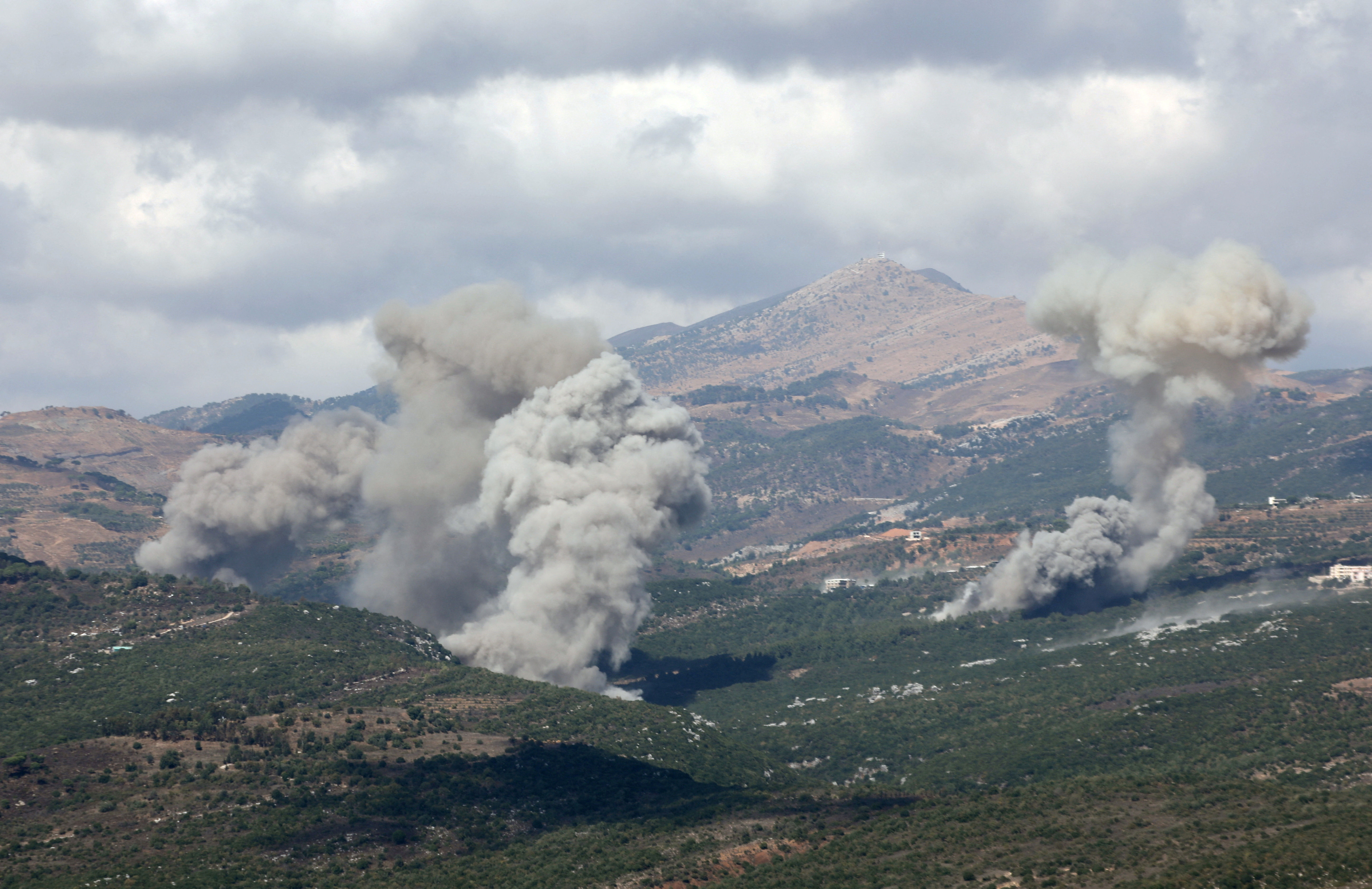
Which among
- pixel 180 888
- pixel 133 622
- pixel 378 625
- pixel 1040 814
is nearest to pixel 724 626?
pixel 378 625

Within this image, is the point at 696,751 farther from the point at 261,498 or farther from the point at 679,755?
the point at 261,498

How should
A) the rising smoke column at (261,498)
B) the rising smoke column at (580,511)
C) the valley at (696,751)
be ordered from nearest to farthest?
the valley at (696,751) → the rising smoke column at (580,511) → the rising smoke column at (261,498)

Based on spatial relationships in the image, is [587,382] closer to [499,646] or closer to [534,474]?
[534,474]

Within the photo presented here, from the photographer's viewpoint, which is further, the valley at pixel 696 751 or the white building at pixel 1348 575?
the white building at pixel 1348 575

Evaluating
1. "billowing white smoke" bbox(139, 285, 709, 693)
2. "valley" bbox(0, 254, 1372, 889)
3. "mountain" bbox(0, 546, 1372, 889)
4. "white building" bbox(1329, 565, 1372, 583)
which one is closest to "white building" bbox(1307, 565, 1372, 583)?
"white building" bbox(1329, 565, 1372, 583)

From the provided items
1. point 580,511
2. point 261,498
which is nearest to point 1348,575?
point 580,511

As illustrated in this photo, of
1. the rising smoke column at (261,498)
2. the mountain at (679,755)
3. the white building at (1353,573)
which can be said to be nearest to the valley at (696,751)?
the mountain at (679,755)

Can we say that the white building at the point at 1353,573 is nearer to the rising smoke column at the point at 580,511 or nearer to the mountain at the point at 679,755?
the mountain at the point at 679,755
